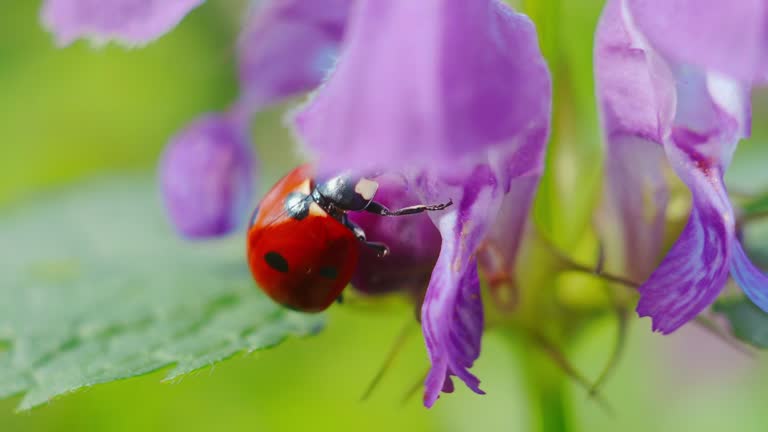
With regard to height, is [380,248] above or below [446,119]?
below

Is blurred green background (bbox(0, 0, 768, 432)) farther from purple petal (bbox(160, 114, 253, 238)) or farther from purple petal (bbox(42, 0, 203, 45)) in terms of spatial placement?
purple petal (bbox(42, 0, 203, 45))

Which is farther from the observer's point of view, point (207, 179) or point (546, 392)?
point (207, 179)

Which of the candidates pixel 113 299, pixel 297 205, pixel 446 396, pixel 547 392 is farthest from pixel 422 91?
pixel 446 396

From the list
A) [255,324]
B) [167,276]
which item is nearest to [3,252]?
[167,276]

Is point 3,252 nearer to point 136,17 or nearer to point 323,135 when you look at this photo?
point 136,17

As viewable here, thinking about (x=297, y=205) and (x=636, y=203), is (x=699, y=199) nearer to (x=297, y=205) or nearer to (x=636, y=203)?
(x=636, y=203)

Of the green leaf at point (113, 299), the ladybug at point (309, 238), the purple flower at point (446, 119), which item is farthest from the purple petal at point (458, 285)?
the green leaf at point (113, 299)

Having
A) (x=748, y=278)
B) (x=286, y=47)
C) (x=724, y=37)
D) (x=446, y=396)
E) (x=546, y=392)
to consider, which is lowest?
(x=446, y=396)
